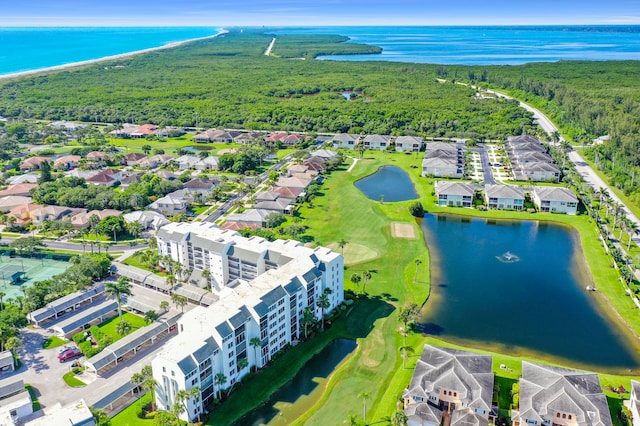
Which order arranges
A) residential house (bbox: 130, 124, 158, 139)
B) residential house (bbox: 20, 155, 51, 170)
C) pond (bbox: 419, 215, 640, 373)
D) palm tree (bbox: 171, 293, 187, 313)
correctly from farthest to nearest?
residential house (bbox: 130, 124, 158, 139) → residential house (bbox: 20, 155, 51, 170) → palm tree (bbox: 171, 293, 187, 313) → pond (bbox: 419, 215, 640, 373)

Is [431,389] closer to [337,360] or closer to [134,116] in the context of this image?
[337,360]

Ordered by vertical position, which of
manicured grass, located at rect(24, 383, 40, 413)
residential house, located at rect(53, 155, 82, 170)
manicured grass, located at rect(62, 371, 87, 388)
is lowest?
manicured grass, located at rect(62, 371, 87, 388)

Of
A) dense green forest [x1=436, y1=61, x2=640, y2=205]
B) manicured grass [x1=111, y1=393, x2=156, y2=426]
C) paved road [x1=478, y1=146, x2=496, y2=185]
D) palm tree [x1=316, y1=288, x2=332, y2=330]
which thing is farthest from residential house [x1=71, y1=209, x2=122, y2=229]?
dense green forest [x1=436, y1=61, x2=640, y2=205]

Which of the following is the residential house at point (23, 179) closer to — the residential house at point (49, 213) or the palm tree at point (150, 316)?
the residential house at point (49, 213)

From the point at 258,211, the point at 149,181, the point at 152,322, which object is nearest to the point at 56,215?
the point at 149,181

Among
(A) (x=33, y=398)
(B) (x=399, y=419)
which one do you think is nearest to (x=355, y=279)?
(B) (x=399, y=419)

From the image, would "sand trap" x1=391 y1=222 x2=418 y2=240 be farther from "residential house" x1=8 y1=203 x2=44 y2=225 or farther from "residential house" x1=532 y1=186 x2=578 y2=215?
"residential house" x1=8 y1=203 x2=44 y2=225
